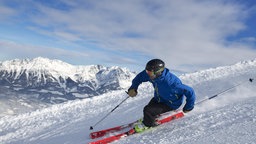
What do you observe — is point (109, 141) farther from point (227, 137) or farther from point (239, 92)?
point (239, 92)

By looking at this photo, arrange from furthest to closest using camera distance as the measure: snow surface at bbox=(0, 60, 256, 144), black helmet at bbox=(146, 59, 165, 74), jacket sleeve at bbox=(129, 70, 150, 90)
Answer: jacket sleeve at bbox=(129, 70, 150, 90)
black helmet at bbox=(146, 59, 165, 74)
snow surface at bbox=(0, 60, 256, 144)

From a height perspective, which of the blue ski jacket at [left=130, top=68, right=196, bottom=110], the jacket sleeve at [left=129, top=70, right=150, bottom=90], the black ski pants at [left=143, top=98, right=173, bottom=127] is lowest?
the black ski pants at [left=143, top=98, right=173, bottom=127]

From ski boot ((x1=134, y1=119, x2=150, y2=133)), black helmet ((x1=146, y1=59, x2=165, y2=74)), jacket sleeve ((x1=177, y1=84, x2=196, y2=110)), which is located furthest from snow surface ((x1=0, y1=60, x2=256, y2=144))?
black helmet ((x1=146, y1=59, x2=165, y2=74))

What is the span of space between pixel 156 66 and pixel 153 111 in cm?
120

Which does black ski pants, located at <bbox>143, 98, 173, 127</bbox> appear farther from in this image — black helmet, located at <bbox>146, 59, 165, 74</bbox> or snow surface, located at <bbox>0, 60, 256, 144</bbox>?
black helmet, located at <bbox>146, 59, 165, 74</bbox>

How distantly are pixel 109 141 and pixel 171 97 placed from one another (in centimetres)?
172

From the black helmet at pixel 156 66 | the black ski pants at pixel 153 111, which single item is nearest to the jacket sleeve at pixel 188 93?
the black helmet at pixel 156 66

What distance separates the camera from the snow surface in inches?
219

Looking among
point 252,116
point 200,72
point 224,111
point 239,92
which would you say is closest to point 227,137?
point 252,116

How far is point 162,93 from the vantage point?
23.5 ft

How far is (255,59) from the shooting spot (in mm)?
18078

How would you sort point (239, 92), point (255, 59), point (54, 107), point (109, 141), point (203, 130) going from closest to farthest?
point (203, 130) < point (109, 141) < point (239, 92) < point (54, 107) < point (255, 59)

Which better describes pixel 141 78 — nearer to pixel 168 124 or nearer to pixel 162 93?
pixel 162 93

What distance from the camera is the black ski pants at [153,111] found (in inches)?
280
